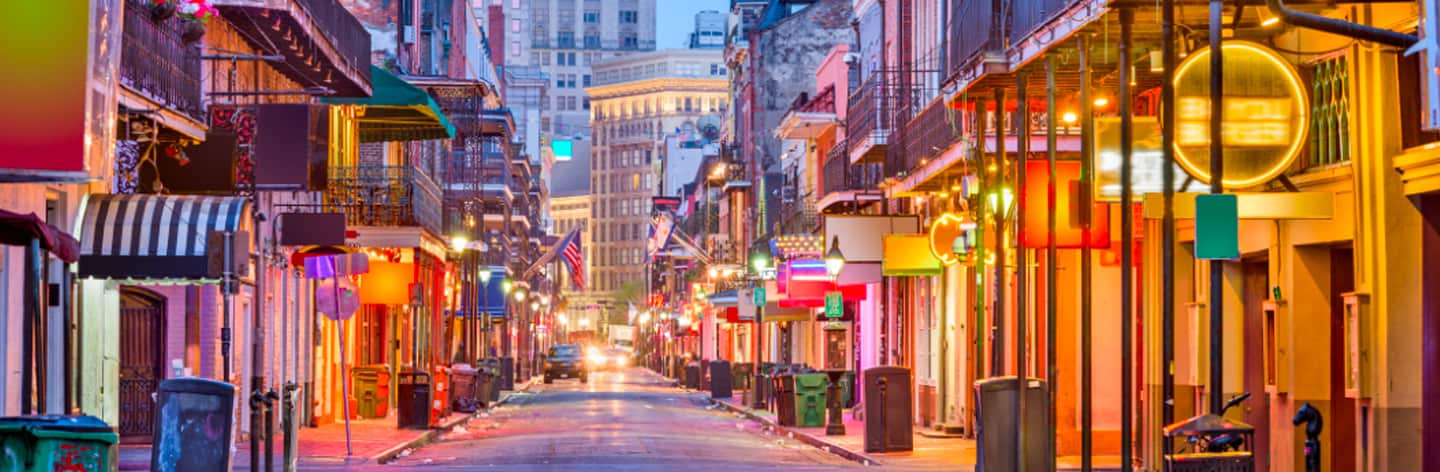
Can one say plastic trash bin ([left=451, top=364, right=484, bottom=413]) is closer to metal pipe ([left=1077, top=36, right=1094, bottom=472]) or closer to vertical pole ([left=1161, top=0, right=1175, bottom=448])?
metal pipe ([left=1077, top=36, right=1094, bottom=472])

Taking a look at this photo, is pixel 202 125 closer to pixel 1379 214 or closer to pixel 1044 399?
pixel 1044 399

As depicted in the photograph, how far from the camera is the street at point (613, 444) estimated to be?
26641 millimetres

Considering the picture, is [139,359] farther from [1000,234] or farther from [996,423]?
[996,423]

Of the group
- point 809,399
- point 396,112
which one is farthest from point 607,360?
point 809,399

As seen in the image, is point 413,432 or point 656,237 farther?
point 656,237

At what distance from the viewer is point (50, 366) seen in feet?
78.0

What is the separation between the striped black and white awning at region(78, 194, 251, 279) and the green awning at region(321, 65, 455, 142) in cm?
1164

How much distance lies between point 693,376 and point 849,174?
29645 millimetres

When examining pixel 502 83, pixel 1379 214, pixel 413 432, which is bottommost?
pixel 413 432

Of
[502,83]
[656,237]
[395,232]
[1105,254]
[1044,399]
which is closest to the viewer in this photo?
[1044,399]

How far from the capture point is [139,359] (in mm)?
30078

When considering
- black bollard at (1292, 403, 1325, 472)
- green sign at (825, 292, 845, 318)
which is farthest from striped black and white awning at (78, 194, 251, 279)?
green sign at (825, 292, 845, 318)

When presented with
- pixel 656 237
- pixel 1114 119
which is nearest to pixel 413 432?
pixel 1114 119

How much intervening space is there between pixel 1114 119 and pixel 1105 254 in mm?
10747
